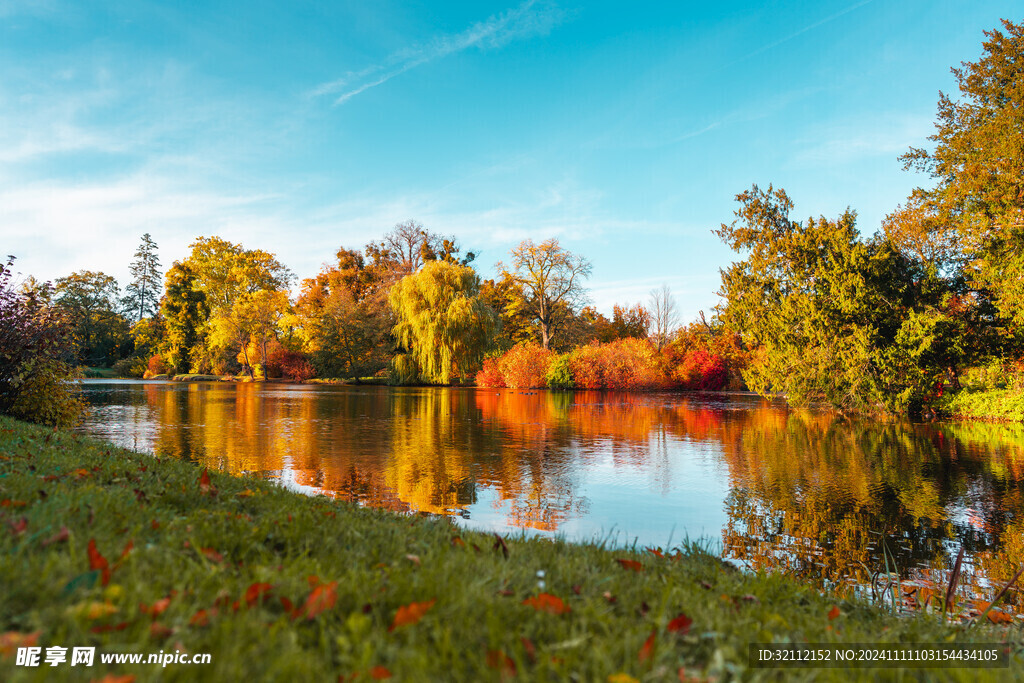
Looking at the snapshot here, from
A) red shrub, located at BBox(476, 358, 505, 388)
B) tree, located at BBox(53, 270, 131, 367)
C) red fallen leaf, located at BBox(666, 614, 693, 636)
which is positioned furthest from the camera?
tree, located at BBox(53, 270, 131, 367)

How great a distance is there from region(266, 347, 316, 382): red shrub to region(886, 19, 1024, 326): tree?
140ft

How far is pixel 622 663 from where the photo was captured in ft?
6.22

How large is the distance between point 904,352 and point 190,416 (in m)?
21.8

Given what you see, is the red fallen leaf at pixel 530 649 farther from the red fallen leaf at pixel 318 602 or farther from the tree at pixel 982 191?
the tree at pixel 982 191

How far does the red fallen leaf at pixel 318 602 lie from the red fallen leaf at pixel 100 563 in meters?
0.70

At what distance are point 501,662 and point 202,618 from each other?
1.03 m

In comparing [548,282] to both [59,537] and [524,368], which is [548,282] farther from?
[59,537]

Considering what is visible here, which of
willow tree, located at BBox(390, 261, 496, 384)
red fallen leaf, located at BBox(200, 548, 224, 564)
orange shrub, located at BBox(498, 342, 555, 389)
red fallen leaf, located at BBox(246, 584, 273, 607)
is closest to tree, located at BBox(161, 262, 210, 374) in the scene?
willow tree, located at BBox(390, 261, 496, 384)

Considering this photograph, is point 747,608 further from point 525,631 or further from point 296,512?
point 296,512

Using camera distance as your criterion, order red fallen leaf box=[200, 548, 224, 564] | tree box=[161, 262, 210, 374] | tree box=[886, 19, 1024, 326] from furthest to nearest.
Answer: tree box=[161, 262, 210, 374], tree box=[886, 19, 1024, 326], red fallen leaf box=[200, 548, 224, 564]

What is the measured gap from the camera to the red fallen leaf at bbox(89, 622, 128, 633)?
1683mm

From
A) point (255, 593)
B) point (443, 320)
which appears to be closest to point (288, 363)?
point (443, 320)

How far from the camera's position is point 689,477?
27.9 ft

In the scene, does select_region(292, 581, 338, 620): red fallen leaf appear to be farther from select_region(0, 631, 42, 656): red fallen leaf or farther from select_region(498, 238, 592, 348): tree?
select_region(498, 238, 592, 348): tree
